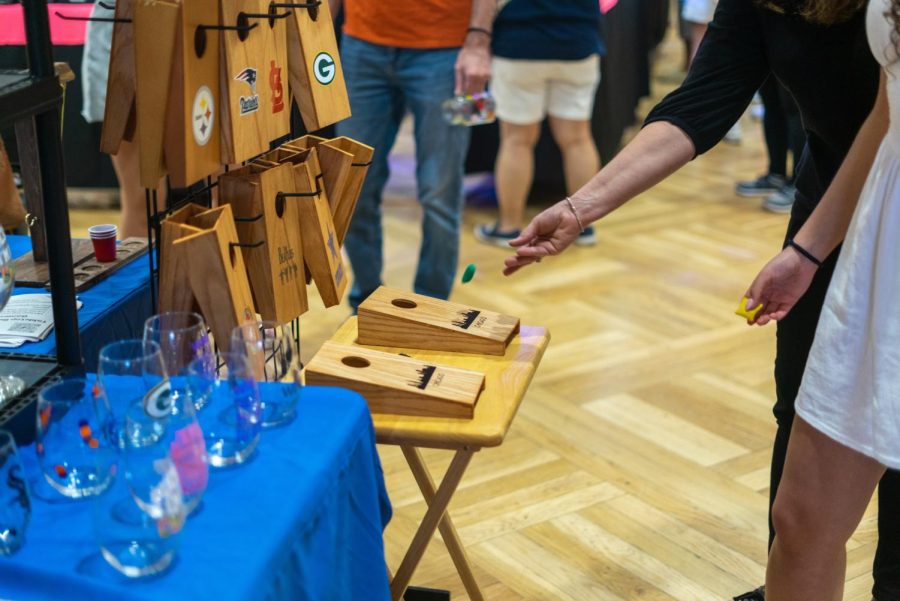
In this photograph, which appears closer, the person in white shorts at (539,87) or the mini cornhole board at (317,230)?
the mini cornhole board at (317,230)

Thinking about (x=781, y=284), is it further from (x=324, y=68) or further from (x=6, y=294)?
(x=6, y=294)

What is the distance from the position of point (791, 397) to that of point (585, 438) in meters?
1.12

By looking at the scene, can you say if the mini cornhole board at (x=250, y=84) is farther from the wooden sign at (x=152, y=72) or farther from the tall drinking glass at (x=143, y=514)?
the tall drinking glass at (x=143, y=514)

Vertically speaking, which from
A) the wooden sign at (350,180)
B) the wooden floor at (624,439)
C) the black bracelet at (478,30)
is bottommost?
the wooden floor at (624,439)

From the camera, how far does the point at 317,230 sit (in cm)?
168

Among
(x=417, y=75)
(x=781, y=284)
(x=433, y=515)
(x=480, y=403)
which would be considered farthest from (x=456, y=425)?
(x=417, y=75)

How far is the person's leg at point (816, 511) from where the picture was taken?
4.78ft

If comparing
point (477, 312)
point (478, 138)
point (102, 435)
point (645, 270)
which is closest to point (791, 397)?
point (477, 312)

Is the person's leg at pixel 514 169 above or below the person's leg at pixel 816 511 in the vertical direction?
below

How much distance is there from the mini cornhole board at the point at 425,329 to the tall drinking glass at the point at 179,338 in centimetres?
39

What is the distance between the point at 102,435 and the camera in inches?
47.8

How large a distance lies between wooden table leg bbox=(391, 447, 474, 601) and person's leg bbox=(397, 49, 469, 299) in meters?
1.80

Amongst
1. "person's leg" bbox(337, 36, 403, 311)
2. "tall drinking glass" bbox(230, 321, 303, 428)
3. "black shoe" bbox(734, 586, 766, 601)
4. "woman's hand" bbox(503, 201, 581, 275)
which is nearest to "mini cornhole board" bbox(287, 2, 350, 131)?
"woman's hand" bbox(503, 201, 581, 275)

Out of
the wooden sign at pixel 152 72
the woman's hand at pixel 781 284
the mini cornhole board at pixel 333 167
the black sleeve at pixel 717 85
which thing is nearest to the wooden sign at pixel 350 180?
the mini cornhole board at pixel 333 167
